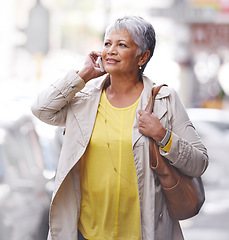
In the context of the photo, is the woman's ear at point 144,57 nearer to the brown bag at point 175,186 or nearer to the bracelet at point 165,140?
the brown bag at point 175,186

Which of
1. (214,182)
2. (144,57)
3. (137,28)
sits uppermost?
(137,28)

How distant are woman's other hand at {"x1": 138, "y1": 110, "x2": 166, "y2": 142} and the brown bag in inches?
2.2

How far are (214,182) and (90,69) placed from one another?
5.30 meters

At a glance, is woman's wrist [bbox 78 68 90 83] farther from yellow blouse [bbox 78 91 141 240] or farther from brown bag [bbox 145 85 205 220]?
brown bag [bbox 145 85 205 220]

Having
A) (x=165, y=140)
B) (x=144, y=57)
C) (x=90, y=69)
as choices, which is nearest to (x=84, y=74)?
(x=90, y=69)

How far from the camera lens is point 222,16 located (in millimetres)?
14016

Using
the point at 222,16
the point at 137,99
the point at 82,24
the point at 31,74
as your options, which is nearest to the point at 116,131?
the point at 137,99

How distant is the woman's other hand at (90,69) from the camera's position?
275 centimetres

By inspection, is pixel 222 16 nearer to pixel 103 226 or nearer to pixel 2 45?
pixel 103 226

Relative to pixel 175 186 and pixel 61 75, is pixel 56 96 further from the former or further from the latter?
pixel 175 186

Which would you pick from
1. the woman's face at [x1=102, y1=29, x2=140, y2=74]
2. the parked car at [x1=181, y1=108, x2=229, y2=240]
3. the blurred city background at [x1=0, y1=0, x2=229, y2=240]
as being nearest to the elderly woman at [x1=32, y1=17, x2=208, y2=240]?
the woman's face at [x1=102, y1=29, x2=140, y2=74]

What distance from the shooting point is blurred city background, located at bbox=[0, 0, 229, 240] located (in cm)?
338

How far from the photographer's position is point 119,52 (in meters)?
2.61

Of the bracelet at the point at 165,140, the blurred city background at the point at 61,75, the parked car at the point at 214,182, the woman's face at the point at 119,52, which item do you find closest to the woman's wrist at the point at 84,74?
the woman's face at the point at 119,52
